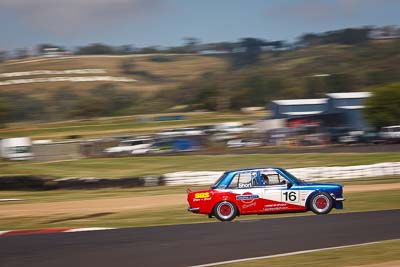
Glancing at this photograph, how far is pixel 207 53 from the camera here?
167500 mm

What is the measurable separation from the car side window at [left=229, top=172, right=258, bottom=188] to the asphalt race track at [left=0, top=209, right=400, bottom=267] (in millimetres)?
1067

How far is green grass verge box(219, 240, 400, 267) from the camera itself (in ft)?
25.9

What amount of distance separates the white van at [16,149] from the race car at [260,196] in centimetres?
2892

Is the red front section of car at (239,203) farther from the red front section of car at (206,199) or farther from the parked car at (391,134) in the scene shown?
the parked car at (391,134)

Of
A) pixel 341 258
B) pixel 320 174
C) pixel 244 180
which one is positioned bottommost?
pixel 341 258

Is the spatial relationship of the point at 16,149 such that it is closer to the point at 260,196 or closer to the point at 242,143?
the point at 242,143

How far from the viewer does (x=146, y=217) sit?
581 inches

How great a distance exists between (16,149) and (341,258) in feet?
117

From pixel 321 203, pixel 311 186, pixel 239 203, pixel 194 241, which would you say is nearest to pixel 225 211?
pixel 239 203

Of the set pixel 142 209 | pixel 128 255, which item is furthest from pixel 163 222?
pixel 128 255

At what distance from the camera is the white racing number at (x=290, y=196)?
43.0ft

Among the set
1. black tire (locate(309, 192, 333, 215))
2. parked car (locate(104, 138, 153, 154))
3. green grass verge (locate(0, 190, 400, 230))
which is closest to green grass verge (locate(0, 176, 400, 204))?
green grass verge (locate(0, 190, 400, 230))

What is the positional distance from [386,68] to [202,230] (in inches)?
3553

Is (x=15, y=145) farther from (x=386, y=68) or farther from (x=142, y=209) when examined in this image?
(x=386, y=68)
